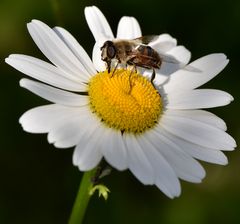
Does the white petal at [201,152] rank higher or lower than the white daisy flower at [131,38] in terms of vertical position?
lower

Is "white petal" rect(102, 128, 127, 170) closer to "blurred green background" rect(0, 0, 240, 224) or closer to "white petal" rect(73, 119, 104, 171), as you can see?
"white petal" rect(73, 119, 104, 171)

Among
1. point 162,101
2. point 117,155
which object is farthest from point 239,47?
point 117,155

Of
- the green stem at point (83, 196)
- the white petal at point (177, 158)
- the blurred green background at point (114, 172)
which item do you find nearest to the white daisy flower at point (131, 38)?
the blurred green background at point (114, 172)

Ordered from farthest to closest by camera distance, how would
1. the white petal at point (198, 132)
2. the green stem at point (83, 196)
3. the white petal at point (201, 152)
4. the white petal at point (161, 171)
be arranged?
the white petal at point (198, 132) < the white petal at point (201, 152) < the green stem at point (83, 196) < the white petal at point (161, 171)

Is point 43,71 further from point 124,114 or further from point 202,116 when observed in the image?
point 202,116

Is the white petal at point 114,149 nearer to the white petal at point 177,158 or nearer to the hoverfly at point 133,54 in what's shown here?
the white petal at point 177,158

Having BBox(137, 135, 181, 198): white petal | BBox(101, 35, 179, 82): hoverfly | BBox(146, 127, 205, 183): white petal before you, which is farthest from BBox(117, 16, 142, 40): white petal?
BBox(137, 135, 181, 198): white petal
